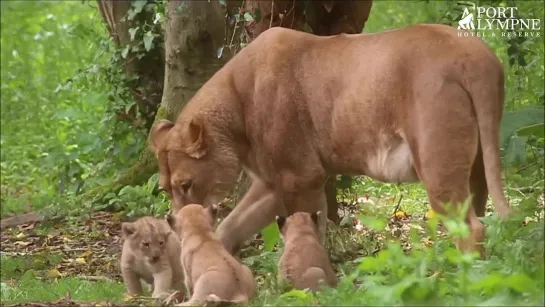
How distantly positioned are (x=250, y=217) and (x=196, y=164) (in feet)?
1.64

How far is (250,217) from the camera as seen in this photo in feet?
24.5

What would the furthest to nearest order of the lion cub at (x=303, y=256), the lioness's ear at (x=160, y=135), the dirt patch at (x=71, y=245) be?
1. the dirt patch at (x=71, y=245)
2. the lioness's ear at (x=160, y=135)
3. the lion cub at (x=303, y=256)

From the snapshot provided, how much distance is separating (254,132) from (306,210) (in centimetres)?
59

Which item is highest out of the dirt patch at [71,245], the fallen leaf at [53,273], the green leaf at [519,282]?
the green leaf at [519,282]

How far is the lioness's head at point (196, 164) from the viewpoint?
7.28m

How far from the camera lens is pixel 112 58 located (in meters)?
11.6

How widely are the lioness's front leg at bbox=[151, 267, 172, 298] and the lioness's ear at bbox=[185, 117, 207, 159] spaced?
1.06m

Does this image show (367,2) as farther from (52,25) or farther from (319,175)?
(52,25)

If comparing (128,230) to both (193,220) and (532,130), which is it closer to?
(193,220)

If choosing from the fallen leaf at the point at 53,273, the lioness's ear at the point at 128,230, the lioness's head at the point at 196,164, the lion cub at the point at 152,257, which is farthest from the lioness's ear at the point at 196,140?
the fallen leaf at the point at 53,273

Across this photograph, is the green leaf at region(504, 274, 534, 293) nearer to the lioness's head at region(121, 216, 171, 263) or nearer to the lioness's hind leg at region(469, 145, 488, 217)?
the lioness's hind leg at region(469, 145, 488, 217)

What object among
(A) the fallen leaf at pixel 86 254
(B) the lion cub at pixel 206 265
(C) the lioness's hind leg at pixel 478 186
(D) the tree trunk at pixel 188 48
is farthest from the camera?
(D) the tree trunk at pixel 188 48

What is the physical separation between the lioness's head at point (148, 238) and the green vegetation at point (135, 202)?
0.45 m

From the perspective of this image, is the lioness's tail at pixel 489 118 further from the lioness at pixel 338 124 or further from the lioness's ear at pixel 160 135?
the lioness's ear at pixel 160 135
